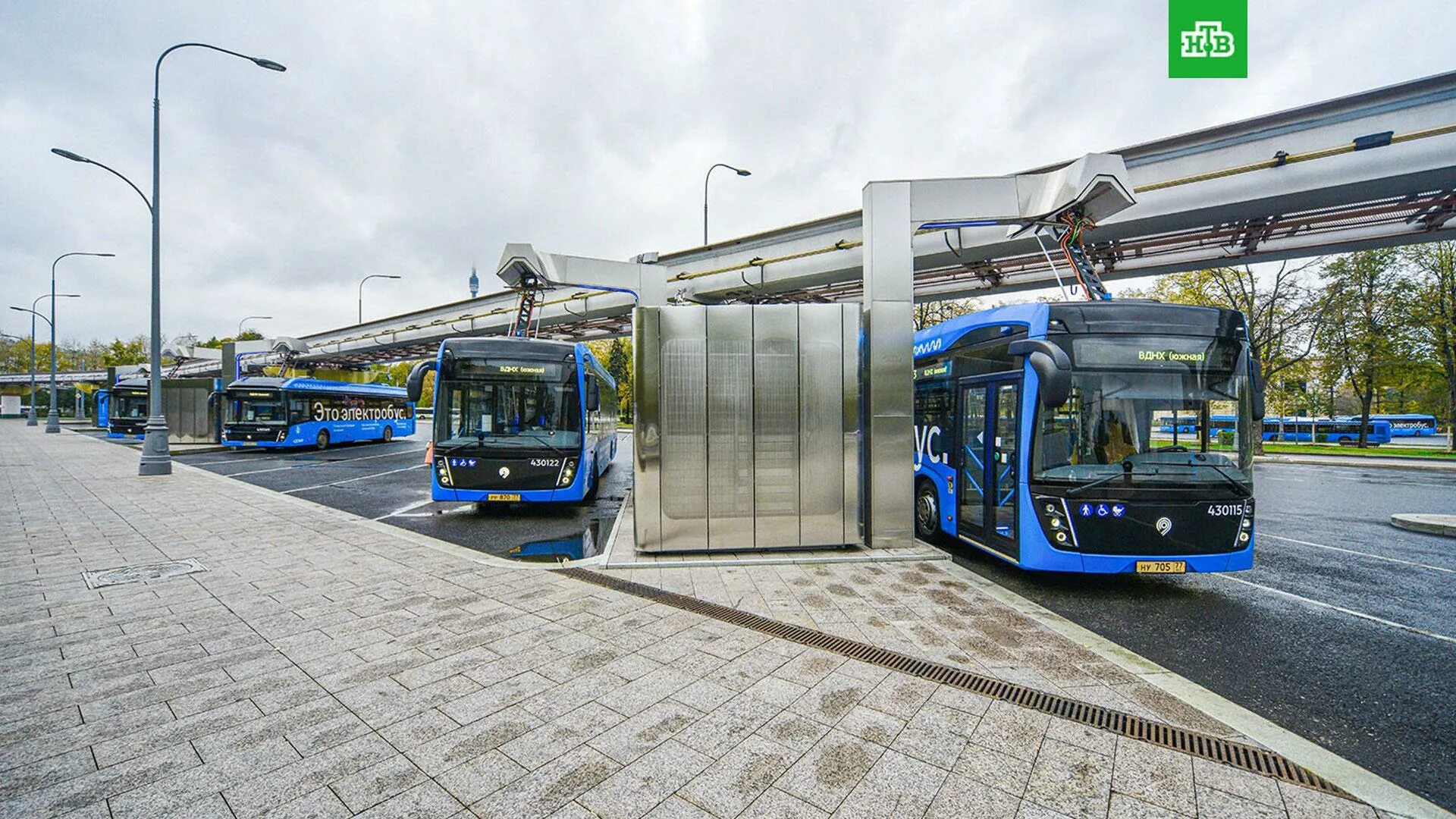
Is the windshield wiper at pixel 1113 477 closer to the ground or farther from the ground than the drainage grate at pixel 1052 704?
farther from the ground

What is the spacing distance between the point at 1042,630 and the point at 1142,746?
177 cm

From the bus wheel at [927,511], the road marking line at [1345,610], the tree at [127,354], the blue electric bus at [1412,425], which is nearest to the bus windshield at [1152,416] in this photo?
the road marking line at [1345,610]

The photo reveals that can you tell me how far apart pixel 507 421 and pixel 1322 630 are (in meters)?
10.3

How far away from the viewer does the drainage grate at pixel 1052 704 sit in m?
3.00

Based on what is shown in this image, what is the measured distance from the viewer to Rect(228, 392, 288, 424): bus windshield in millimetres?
23141

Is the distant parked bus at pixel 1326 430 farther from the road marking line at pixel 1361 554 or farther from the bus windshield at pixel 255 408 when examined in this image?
the bus windshield at pixel 255 408

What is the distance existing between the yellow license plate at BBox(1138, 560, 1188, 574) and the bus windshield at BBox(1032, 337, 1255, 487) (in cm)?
73

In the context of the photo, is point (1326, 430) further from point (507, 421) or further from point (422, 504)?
point (422, 504)

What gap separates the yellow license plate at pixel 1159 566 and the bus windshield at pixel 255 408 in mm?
27711

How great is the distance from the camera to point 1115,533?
567 centimetres

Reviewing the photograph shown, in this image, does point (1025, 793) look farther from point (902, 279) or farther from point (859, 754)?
point (902, 279)

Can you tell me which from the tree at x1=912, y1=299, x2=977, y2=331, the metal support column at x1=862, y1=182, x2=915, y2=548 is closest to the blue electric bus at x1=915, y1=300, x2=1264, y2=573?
the metal support column at x1=862, y1=182, x2=915, y2=548

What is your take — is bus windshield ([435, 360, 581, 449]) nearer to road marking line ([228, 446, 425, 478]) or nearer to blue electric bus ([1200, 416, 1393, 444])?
road marking line ([228, 446, 425, 478])

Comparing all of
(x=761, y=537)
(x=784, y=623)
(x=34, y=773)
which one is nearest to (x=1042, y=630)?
(x=784, y=623)
